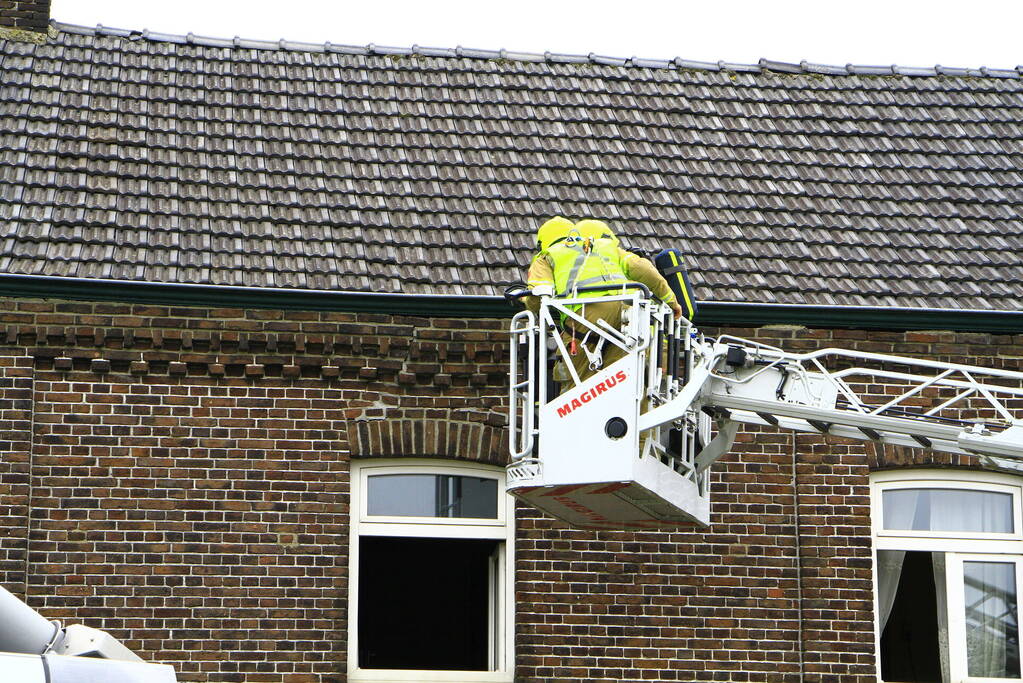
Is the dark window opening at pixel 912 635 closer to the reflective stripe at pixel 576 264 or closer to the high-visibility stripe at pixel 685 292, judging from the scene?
the high-visibility stripe at pixel 685 292

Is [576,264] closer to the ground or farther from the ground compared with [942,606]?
farther from the ground

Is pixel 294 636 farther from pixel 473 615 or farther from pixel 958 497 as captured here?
pixel 958 497

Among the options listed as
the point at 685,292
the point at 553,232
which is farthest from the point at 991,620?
the point at 553,232

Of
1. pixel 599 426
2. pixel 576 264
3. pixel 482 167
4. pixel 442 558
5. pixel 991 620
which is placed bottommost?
pixel 991 620

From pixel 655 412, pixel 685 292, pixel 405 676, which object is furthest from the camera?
pixel 405 676

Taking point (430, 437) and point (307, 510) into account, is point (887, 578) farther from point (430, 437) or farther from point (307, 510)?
point (307, 510)

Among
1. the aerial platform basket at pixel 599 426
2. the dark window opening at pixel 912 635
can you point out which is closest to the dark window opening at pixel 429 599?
the aerial platform basket at pixel 599 426

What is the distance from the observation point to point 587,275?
32.4 ft

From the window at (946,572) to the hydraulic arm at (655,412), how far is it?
2.37 m

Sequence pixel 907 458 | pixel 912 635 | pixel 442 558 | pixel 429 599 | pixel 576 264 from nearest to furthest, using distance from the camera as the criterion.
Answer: pixel 576 264 < pixel 907 458 < pixel 912 635 < pixel 442 558 < pixel 429 599

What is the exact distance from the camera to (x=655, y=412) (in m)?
9.41

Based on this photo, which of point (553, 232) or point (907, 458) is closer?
point (553, 232)

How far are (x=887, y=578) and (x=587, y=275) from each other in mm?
4575

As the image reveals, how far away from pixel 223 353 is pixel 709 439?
3.88 m
